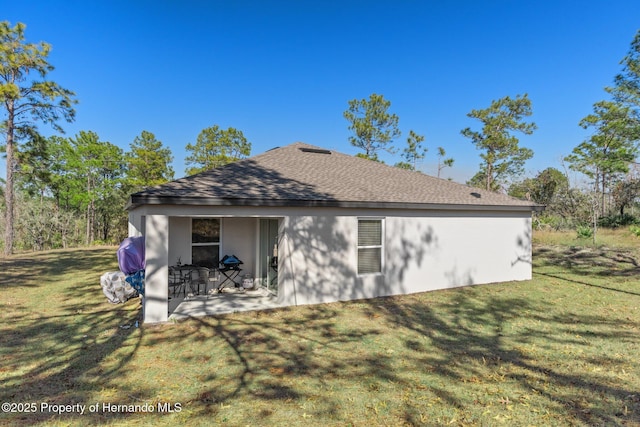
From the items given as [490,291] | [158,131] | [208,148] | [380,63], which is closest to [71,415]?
[490,291]

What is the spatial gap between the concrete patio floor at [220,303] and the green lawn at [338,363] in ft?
1.75

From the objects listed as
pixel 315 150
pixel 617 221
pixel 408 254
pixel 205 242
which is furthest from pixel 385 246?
pixel 617 221

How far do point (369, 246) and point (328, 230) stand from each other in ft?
4.28

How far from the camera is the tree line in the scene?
19859mm

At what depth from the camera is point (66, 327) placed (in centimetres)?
616

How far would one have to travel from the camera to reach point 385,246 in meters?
8.73

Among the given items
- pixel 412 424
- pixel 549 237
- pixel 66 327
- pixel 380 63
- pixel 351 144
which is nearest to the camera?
pixel 412 424

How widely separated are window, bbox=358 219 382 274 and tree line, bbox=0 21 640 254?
17.7m

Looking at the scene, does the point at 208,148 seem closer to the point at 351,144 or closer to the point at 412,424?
the point at 351,144

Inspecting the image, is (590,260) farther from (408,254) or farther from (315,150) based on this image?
(315,150)

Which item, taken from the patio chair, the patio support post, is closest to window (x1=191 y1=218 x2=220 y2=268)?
the patio chair

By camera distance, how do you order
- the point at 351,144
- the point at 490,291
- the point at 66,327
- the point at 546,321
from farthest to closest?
the point at 351,144 < the point at 490,291 < the point at 546,321 < the point at 66,327

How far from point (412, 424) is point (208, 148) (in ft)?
108

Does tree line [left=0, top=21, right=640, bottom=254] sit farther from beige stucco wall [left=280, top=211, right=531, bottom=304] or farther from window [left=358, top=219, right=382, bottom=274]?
window [left=358, top=219, right=382, bottom=274]
